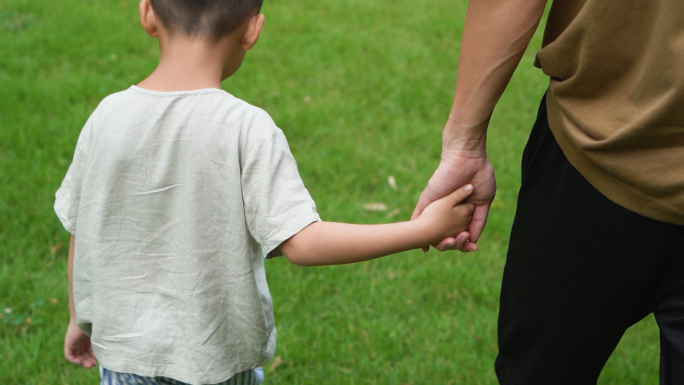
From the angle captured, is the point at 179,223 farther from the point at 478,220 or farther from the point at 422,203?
the point at 478,220

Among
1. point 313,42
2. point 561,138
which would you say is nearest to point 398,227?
point 561,138

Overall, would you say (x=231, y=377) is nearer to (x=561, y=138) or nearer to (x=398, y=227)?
(x=398, y=227)

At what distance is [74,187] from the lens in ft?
5.71

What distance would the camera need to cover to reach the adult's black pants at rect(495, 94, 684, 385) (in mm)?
1503

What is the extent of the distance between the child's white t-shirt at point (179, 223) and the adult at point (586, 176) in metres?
0.53

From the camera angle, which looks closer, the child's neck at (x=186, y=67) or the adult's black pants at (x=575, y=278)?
the adult's black pants at (x=575, y=278)

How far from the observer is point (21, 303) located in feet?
10.4

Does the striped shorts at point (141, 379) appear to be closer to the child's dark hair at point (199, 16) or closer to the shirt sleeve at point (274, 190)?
the shirt sleeve at point (274, 190)

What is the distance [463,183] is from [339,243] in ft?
1.70

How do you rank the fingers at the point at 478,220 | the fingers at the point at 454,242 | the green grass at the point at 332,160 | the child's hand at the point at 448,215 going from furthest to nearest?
the green grass at the point at 332,160, the fingers at the point at 478,220, the fingers at the point at 454,242, the child's hand at the point at 448,215

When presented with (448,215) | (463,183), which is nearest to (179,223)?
(448,215)

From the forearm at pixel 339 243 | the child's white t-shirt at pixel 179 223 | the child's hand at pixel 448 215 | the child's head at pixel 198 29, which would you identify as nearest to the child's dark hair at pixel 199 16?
the child's head at pixel 198 29

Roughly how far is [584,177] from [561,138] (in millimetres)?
110

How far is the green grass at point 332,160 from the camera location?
123 inches
